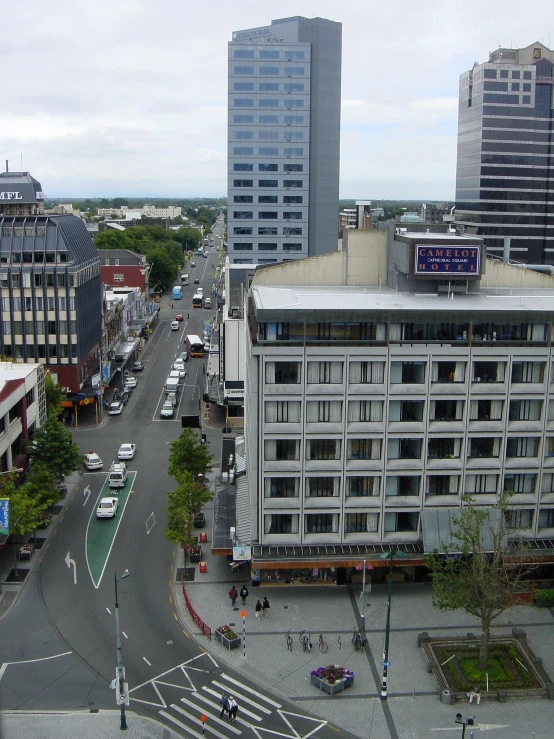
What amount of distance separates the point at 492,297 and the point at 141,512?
37054 mm

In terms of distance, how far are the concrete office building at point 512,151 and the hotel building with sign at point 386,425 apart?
96.5 meters

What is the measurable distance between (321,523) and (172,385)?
61002mm

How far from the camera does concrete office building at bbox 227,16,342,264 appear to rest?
140750mm

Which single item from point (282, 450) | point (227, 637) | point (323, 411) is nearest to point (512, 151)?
point (323, 411)

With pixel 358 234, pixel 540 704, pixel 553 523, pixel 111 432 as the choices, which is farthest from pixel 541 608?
pixel 111 432

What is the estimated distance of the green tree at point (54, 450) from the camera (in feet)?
246

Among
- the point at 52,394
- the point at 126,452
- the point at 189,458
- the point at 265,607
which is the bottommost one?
the point at 265,607

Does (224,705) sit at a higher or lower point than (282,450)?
lower

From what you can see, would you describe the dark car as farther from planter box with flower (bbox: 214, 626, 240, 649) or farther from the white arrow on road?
planter box with flower (bbox: 214, 626, 240, 649)

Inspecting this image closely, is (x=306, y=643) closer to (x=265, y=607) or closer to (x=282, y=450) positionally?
(x=265, y=607)

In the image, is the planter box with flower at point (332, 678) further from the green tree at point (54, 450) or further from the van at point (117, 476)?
the van at point (117, 476)

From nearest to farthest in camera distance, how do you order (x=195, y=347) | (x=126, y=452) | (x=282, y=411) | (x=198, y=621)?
(x=198, y=621) → (x=282, y=411) → (x=126, y=452) → (x=195, y=347)

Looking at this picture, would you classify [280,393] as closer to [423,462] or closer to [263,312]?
[263,312]

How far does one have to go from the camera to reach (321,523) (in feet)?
201
